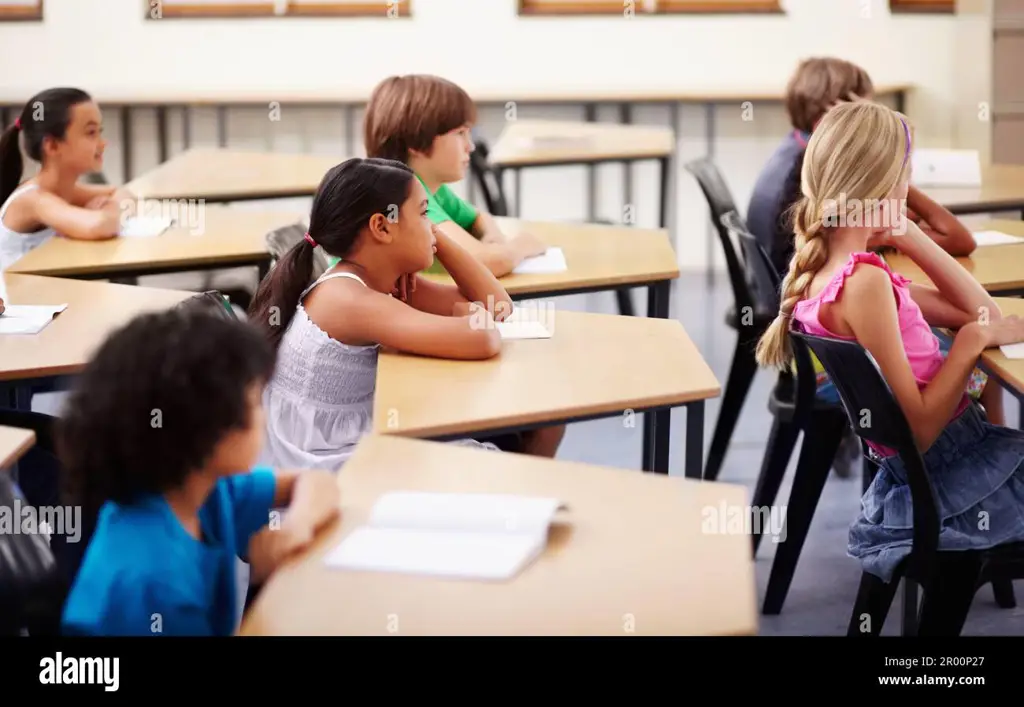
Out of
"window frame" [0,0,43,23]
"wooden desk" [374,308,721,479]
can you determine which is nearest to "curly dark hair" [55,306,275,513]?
"wooden desk" [374,308,721,479]

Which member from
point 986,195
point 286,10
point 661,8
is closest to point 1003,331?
point 986,195

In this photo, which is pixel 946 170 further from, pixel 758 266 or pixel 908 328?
pixel 908 328

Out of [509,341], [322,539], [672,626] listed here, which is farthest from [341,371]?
[672,626]

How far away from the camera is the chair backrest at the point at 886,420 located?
2096 mm

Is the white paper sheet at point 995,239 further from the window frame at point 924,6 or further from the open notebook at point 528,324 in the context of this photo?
the window frame at point 924,6

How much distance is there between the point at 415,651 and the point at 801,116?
112 inches

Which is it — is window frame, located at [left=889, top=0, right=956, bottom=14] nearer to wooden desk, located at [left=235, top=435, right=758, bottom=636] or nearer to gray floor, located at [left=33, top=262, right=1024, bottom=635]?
gray floor, located at [left=33, top=262, right=1024, bottom=635]

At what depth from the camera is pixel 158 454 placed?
1.45 metres

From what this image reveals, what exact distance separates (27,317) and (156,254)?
69 centimetres

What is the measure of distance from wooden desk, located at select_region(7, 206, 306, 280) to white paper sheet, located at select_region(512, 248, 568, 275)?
0.74 m

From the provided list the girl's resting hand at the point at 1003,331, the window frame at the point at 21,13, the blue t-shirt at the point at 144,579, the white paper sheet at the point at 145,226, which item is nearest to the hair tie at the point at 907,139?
the girl's resting hand at the point at 1003,331

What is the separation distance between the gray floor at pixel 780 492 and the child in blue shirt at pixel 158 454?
44.1 inches

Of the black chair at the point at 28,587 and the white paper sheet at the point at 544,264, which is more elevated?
the white paper sheet at the point at 544,264

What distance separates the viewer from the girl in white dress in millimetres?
2402
